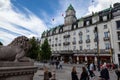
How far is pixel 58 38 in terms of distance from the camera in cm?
6688

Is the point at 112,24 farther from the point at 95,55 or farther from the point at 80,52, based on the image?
the point at 80,52

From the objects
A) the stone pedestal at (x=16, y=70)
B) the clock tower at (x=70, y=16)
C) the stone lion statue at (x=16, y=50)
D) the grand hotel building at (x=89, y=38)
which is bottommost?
the stone pedestal at (x=16, y=70)

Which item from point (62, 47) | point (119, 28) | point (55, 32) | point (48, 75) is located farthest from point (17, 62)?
point (55, 32)

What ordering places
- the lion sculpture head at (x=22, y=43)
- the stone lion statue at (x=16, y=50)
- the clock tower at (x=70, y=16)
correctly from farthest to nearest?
1. the clock tower at (x=70, y=16)
2. the lion sculpture head at (x=22, y=43)
3. the stone lion statue at (x=16, y=50)

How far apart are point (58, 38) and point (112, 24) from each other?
29.7m

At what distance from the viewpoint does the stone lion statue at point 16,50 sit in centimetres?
379

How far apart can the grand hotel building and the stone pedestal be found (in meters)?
28.5

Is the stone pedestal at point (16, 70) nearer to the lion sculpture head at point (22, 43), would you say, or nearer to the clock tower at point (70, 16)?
the lion sculpture head at point (22, 43)

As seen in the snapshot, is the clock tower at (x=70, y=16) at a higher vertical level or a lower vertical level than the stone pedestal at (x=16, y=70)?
higher

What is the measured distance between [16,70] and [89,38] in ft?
159

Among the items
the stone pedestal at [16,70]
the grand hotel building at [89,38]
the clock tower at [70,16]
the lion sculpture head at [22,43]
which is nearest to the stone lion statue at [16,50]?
the lion sculpture head at [22,43]

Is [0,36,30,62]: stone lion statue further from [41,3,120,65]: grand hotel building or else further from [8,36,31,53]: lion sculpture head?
[41,3,120,65]: grand hotel building

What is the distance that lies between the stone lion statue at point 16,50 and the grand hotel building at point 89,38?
28222mm

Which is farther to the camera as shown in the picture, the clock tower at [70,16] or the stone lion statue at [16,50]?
the clock tower at [70,16]
